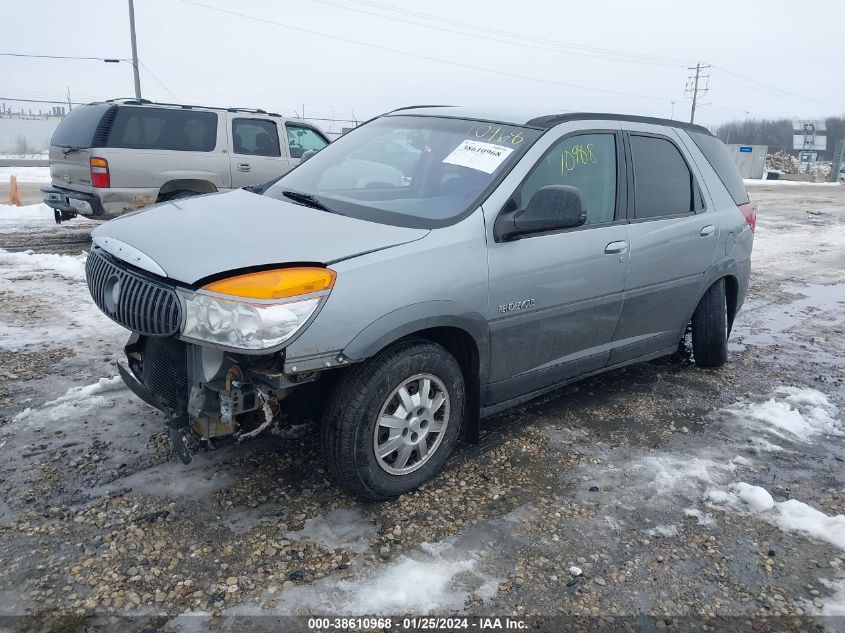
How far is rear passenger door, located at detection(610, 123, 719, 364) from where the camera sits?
4.07 m

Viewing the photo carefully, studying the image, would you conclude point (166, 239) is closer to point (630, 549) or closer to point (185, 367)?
point (185, 367)

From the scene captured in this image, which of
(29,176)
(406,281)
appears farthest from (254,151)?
(29,176)

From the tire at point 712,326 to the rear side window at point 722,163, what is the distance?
748 millimetres

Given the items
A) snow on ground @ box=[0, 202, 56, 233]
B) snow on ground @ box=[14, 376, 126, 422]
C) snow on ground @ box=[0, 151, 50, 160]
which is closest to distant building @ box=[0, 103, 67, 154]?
snow on ground @ box=[0, 151, 50, 160]

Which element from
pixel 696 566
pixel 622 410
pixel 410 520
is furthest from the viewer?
pixel 622 410

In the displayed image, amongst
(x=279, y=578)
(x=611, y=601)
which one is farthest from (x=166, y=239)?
(x=611, y=601)

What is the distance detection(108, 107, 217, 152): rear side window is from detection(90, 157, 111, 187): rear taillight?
9.8 inches

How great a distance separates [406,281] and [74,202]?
707 centimetres

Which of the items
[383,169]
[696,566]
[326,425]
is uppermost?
[383,169]

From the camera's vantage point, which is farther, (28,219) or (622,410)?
(28,219)

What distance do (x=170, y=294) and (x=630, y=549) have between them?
226 centimetres

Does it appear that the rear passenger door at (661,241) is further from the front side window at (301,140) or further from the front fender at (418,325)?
the front side window at (301,140)

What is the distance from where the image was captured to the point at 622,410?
434 centimetres

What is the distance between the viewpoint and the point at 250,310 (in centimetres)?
255
